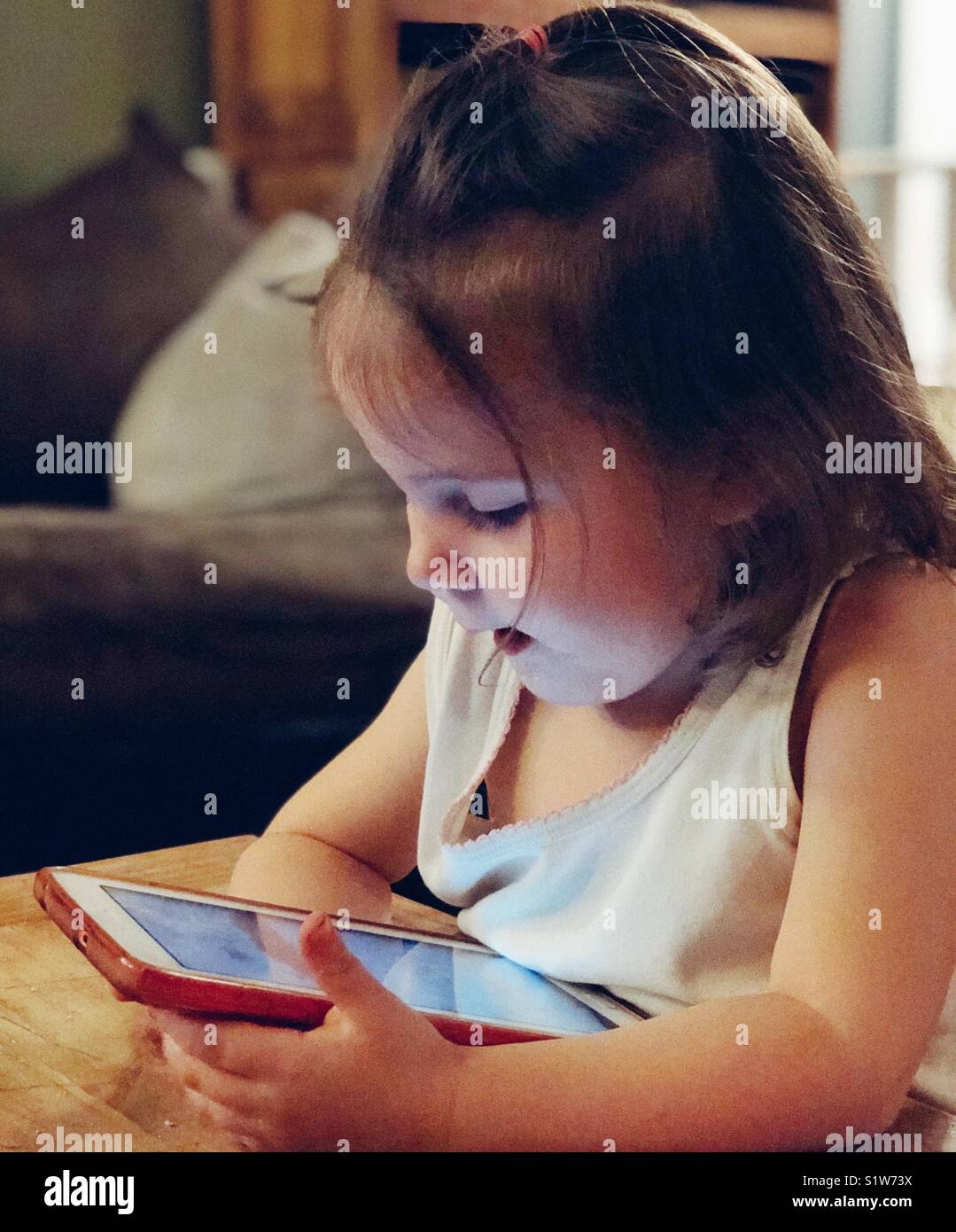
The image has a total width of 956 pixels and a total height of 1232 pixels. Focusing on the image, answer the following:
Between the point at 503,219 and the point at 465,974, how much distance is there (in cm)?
29

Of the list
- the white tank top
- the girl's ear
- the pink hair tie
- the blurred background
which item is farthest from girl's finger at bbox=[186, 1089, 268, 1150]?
the blurred background

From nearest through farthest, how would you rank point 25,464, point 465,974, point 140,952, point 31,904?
point 140,952 → point 465,974 → point 31,904 → point 25,464

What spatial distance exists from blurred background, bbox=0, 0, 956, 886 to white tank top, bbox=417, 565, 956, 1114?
0.52 m

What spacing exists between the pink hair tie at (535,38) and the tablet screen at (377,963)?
35 centimetres

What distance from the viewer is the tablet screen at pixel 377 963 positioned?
1.66ft

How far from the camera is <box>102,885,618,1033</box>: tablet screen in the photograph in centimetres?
51

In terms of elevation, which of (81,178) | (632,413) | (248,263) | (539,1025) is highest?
(81,178)

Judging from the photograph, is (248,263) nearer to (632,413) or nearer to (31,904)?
(31,904)

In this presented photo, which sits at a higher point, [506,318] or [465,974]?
[506,318]

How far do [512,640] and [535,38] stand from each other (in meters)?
0.24

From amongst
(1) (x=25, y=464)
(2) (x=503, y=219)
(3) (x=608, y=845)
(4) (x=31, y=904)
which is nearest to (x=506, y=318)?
(2) (x=503, y=219)

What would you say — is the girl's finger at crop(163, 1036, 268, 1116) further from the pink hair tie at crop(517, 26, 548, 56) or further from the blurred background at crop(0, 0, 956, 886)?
the blurred background at crop(0, 0, 956, 886)

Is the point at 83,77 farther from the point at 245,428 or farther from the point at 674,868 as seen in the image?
the point at 674,868

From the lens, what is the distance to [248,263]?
6.47 ft
